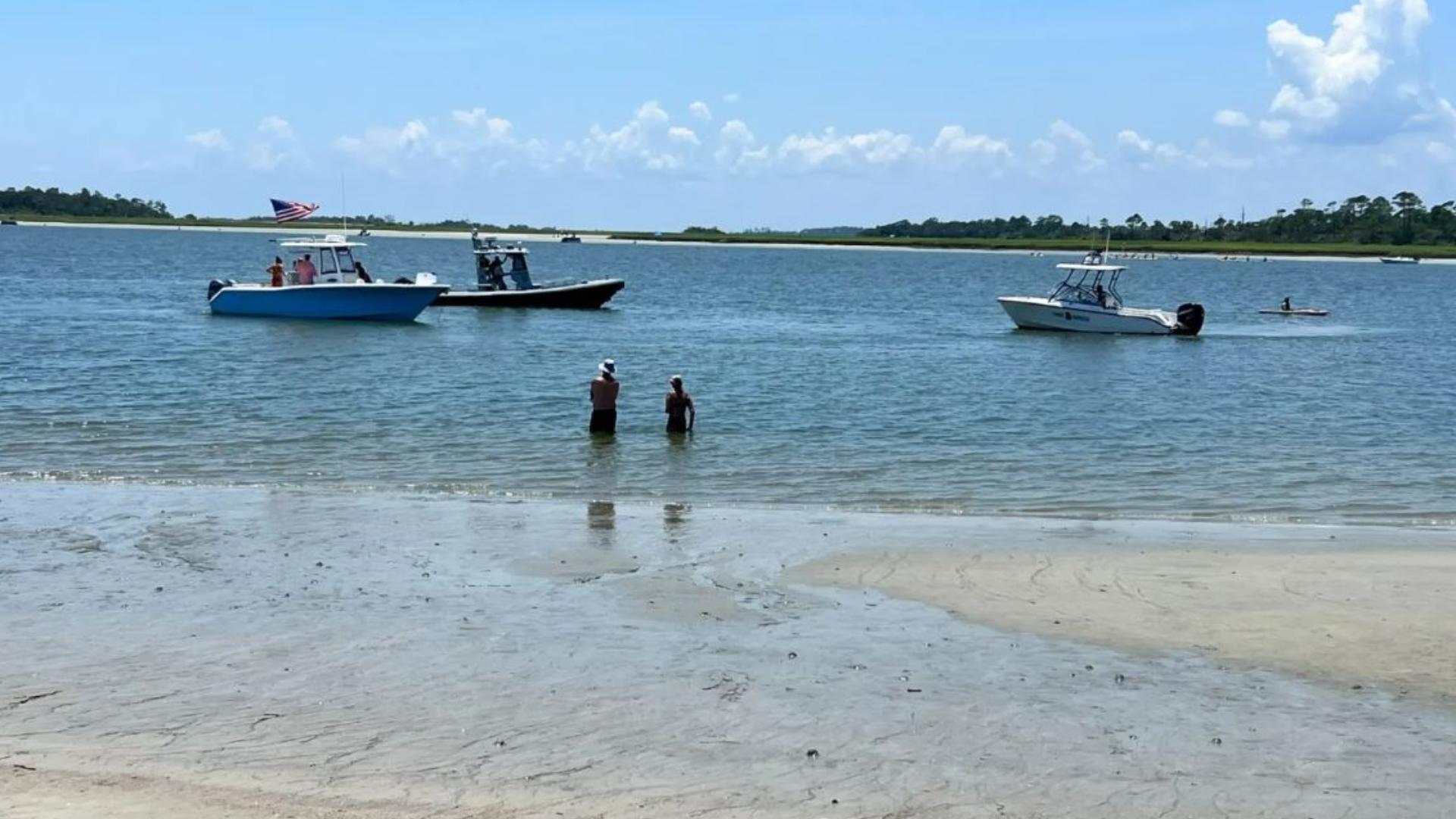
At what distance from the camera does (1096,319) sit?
160 feet

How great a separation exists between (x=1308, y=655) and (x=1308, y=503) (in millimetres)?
8637

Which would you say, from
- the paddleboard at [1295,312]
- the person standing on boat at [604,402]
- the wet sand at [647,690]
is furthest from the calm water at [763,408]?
the wet sand at [647,690]

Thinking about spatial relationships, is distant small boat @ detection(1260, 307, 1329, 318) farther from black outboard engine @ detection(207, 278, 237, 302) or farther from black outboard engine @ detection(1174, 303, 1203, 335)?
black outboard engine @ detection(207, 278, 237, 302)


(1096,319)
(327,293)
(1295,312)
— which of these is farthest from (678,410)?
(1295,312)

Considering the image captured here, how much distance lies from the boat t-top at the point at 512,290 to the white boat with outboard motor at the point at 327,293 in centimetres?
521

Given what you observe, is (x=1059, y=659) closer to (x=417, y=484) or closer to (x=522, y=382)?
(x=417, y=484)

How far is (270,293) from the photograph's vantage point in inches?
1823

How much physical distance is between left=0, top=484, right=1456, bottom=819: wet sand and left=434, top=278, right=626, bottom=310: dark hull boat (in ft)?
127

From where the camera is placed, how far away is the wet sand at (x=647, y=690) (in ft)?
26.1

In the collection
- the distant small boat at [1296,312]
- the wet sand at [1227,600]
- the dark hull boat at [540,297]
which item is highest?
the wet sand at [1227,600]

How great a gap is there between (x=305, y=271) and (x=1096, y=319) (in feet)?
77.6

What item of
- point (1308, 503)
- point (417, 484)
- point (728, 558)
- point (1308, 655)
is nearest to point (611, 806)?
point (1308, 655)

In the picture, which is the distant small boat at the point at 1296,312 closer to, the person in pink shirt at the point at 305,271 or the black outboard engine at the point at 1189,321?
the black outboard engine at the point at 1189,321

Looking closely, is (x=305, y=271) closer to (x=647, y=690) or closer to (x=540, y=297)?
(x=540, y=297)
